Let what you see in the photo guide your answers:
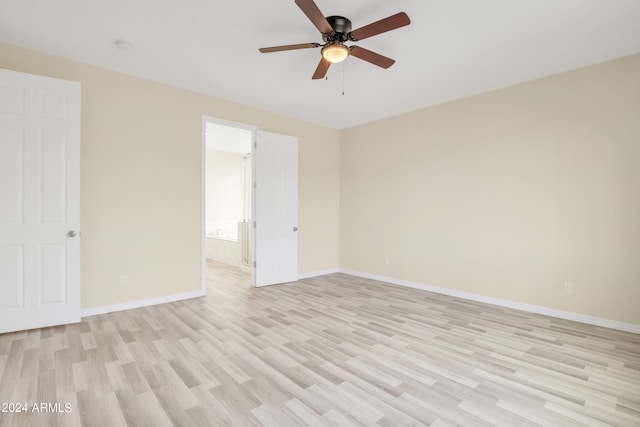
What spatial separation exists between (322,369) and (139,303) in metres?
2.61

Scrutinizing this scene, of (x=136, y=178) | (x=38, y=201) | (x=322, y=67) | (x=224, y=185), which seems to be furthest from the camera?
(x=224, y=185)

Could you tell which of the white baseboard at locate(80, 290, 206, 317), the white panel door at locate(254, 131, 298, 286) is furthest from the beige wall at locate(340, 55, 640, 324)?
the white baseboard at locate(80, 290, 206, 317)

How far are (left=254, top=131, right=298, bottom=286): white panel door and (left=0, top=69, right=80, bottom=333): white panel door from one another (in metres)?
2.26

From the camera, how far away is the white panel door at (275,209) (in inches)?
189

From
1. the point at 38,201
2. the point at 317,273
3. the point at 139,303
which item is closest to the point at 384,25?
the point at 38,201

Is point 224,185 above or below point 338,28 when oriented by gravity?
below

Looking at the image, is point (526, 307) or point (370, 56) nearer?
point (370, 56)

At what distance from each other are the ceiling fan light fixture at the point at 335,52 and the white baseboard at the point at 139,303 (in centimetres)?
338

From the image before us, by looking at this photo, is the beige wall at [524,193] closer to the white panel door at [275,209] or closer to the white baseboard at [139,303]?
the white panel door at [275,209]

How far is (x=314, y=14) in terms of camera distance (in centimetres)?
210

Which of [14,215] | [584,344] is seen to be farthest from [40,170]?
[584,344]

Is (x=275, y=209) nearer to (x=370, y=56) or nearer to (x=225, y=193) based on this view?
(x=370, y=56)

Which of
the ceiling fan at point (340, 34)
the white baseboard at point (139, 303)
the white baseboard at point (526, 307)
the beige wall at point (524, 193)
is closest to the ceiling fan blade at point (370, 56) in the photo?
the ceiling fan at point (340, 34)

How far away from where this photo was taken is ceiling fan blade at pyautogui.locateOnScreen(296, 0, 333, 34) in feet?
6.46
